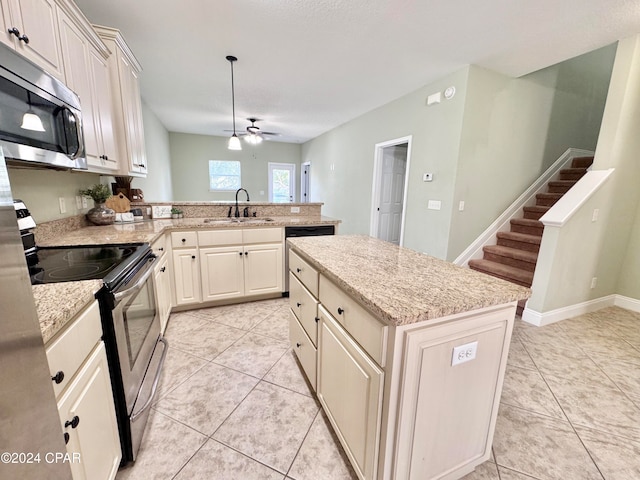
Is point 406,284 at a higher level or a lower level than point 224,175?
lower

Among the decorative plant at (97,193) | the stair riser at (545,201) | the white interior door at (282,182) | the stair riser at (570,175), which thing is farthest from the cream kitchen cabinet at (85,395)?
the white interior door at (282,182)

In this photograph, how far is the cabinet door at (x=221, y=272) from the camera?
8.87ft

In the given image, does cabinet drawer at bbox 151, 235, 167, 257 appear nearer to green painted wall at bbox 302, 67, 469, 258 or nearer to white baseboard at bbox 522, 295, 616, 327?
green painted wall at bbox 302, 67, 469, 258

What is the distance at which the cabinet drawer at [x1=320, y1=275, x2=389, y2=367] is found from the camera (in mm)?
925

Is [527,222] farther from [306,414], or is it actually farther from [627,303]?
[306,414]

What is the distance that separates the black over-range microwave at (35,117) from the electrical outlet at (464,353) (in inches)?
65.9

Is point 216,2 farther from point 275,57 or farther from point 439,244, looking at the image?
point 439,244

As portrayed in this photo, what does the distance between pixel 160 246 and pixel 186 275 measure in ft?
1.65

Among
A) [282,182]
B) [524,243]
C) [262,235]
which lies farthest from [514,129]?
[282,182]

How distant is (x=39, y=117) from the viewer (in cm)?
112

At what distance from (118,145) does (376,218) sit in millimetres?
3548

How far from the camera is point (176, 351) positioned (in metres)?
2.12

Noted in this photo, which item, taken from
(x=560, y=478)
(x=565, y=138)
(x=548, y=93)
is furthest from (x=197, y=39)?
(x=565, y=138)

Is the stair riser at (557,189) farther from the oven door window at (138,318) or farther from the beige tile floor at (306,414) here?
the oven door window at (138,318)
